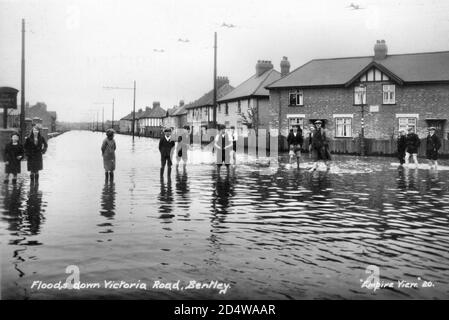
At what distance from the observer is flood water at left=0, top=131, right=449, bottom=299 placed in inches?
208

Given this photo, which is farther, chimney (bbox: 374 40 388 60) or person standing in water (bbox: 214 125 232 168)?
chimney (bbox: 374 40 388 60)

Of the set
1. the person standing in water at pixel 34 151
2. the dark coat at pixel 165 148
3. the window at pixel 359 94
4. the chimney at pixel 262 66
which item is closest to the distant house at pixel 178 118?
the chimney at pixel 262 66

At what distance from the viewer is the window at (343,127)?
4141cm

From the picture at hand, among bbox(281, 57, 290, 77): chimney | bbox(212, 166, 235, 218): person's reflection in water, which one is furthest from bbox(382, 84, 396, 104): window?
bbox(212, 166, 235, 218): person's reflection in water

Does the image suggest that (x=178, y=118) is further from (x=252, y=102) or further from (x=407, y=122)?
(x=407, y=122)

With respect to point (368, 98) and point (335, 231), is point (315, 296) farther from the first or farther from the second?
point (368, 98)

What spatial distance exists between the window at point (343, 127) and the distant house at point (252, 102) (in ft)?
29.0

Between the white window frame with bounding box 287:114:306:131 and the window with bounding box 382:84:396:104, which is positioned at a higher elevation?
the window with bounding box 382:84:396:104

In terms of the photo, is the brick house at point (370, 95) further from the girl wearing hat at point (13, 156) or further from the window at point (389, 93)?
the girl wearing hat at point (13, 156)

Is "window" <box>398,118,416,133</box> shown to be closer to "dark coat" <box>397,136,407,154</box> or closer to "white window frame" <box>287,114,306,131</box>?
"white window frame" <box>287,114,306,131</box>

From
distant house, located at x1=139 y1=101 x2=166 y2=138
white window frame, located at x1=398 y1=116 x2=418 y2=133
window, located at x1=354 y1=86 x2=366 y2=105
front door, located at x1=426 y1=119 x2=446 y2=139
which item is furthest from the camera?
distant house, located at x1=139 y1=101 x2=166 y2=138

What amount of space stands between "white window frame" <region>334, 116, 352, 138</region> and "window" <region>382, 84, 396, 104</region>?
10.5 feet
